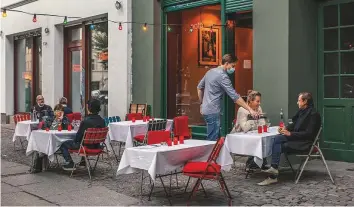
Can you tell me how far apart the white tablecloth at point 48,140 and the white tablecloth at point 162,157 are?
2444 millimetres

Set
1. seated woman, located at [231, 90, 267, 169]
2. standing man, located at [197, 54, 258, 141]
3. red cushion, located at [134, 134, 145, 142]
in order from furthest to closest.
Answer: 1. red cushion, located at [134, 134, 145, 142]
2. standing man, located at [197, 54, 258, 141]
3. seated woman, located at [231, 90, 267, 169]

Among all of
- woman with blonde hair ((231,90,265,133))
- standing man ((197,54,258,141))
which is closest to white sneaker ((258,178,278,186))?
woman with blonde hair ((231,90,265,133))

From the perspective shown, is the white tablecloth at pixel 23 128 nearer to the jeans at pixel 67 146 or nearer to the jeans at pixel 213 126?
the jeans at pixel 67 146

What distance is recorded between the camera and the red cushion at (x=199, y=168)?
594cm

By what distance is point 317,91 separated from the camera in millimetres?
9531

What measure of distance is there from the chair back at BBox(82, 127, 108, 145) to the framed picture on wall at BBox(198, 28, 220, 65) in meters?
4.28

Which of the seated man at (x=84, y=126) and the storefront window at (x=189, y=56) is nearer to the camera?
the seated man at (x=84, y=126)

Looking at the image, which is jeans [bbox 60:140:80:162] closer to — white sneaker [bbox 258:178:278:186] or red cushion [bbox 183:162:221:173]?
red cushion [bbox 183:162:221:173]

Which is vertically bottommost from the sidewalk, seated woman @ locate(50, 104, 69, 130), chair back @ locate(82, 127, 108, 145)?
the sidewalk

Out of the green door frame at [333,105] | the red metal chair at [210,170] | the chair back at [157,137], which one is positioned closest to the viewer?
the red metal chair at [210,170]

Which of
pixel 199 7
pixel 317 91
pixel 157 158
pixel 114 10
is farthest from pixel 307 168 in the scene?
pixel 114 10

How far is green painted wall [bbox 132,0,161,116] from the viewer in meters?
12.5

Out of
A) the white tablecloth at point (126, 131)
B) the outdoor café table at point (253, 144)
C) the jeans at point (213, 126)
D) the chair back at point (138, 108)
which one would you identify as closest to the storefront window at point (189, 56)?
the chair back at point (138, 108)

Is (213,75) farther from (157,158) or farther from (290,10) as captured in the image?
(157,158)
